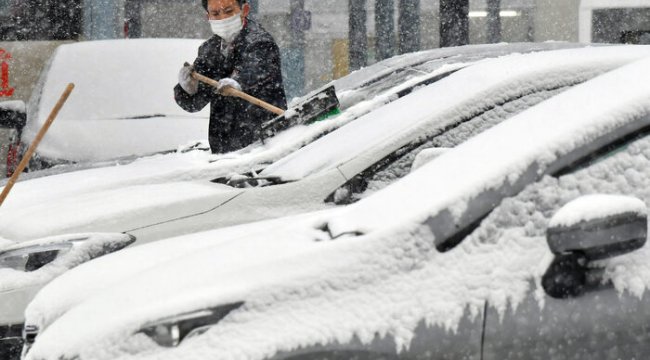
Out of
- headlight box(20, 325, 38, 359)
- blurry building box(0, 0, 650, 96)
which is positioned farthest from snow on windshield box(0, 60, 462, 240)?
blurry building box(0, 0, 650, 96)

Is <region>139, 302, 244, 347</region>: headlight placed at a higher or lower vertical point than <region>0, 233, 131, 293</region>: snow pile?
higher

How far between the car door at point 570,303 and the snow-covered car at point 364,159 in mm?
1295

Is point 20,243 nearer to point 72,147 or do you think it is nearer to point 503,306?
point 503,306

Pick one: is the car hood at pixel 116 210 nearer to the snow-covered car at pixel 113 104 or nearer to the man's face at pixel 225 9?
the man's face at pixel 225 9

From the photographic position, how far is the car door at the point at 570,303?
2678 millimetres

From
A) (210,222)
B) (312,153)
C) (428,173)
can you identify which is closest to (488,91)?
(312,153)

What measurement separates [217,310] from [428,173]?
0.65 metres

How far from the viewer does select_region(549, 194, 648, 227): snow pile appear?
2.61 meters

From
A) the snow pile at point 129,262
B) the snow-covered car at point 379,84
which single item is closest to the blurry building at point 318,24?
the snow-covered car at point 379,84

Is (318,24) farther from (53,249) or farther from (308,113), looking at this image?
(53,249)

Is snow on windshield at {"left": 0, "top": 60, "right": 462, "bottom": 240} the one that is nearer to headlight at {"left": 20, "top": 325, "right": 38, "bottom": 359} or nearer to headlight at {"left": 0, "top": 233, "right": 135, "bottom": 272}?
headlight at {"left": 0, "top": 233, "right": 135, "bottom": 272}

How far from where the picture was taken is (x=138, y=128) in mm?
7922

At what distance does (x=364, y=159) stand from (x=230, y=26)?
2.61 metres

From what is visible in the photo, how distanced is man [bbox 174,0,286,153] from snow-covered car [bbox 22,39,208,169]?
950 millimetres
